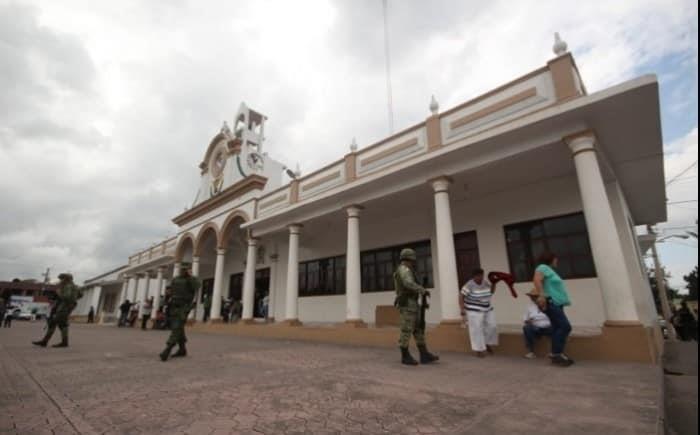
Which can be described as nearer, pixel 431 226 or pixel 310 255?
pixel 431 226

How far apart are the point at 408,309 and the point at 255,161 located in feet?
42.5

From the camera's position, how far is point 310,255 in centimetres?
1398

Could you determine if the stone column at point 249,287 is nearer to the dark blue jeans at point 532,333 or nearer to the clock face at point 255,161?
the clock face at point 255,161

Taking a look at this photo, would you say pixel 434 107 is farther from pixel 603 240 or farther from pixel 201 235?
pixel 201 235

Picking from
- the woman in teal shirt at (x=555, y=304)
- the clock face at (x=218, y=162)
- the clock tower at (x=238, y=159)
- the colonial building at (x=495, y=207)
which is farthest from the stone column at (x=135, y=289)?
the woman in teal shirt at (x=555, y=304)

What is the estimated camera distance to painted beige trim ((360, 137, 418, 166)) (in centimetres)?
812

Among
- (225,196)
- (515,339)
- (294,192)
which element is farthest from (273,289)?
(515,339)

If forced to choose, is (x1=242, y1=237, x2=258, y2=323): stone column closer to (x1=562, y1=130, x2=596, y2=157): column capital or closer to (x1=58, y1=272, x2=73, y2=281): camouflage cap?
(x1=58, y1=272, x2=73, y2=281): camouflage cap

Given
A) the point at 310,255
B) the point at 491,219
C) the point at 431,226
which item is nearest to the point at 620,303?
the point at 491,219

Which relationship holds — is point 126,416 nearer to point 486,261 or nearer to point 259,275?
point 486,261

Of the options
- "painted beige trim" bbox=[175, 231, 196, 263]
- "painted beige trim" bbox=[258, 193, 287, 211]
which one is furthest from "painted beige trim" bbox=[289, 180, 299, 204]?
"painted beige trim" bbox=[175, 231, 196, 263]

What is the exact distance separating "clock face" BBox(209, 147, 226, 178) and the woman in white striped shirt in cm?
1467

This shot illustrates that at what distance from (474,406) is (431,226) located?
7.87 meters

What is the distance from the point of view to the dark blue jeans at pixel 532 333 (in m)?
4.88
